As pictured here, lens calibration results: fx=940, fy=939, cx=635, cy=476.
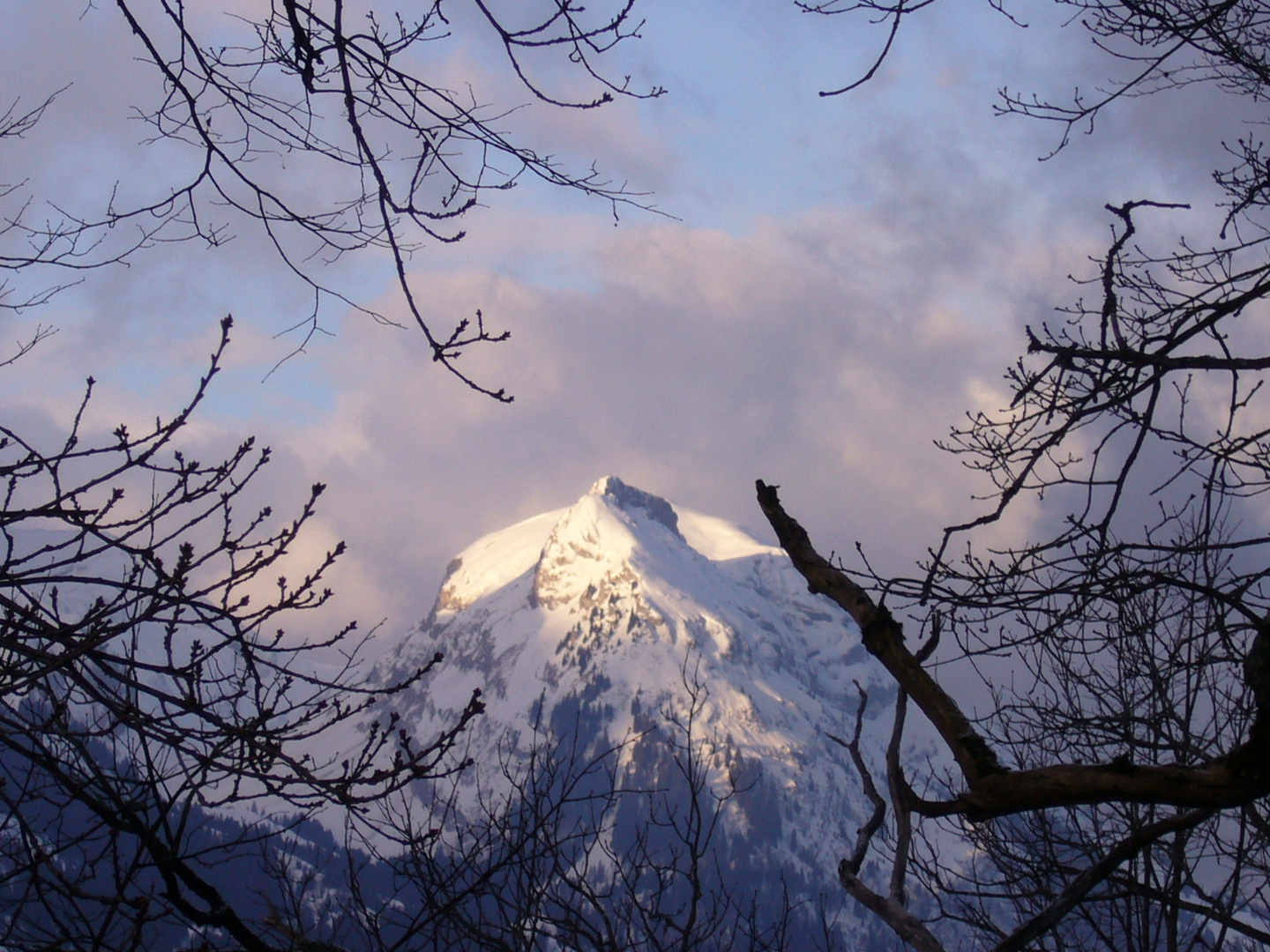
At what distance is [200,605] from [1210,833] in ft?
21.2

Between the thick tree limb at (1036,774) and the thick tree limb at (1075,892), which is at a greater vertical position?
the thick tree limb at (1036,774)

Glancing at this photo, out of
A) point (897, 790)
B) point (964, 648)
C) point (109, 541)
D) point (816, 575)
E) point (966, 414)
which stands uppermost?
point (109, 541)

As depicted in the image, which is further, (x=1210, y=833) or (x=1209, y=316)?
(x=1210, y=833)

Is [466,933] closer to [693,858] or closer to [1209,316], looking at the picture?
[693,858]

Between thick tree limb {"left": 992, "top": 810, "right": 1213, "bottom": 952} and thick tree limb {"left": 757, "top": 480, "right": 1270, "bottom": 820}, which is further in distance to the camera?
thick tree limb {"left": 992, "top": 810, "right": 1213, "bottom": 952}

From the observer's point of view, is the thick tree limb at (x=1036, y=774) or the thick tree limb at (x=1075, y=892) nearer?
the thick tree limb at (x=1036, y=774)

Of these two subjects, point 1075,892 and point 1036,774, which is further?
point 1075,892

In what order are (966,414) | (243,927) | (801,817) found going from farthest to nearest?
(801,817)
(966,414)
(243,927)

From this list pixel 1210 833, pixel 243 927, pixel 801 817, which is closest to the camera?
pixel 243 927

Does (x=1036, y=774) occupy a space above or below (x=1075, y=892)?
above

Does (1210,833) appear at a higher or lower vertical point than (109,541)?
lower

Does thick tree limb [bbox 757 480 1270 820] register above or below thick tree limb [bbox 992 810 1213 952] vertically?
above

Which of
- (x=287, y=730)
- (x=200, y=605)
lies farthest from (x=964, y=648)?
(x=200, y=605)

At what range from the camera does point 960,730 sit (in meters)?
→ 2.15
